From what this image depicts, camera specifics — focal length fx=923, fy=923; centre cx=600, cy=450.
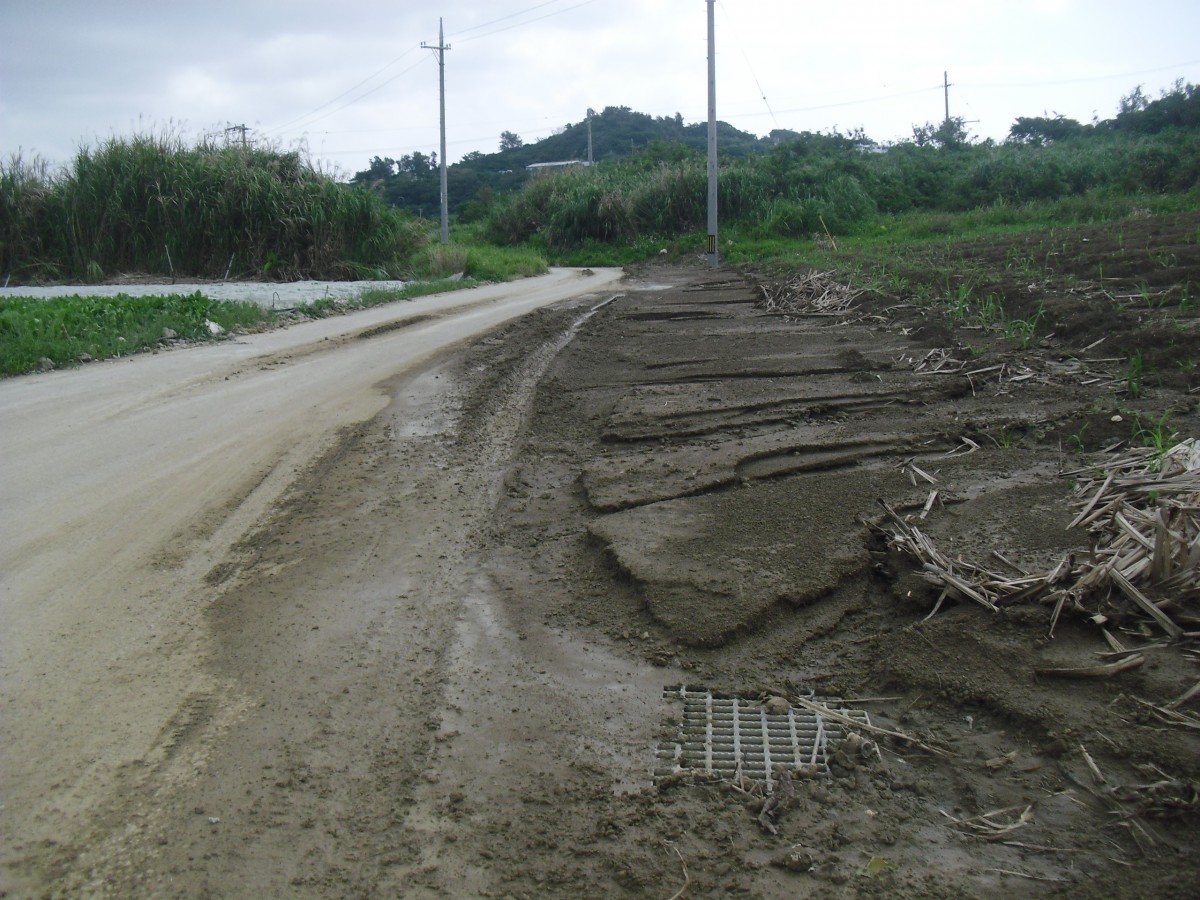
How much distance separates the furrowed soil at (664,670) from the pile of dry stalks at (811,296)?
4505 mm

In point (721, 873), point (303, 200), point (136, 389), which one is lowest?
point (721, 873)

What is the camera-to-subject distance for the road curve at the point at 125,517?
2.71 metres

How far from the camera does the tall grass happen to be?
18125 millimetres

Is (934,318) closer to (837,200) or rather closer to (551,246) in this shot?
(837,200)

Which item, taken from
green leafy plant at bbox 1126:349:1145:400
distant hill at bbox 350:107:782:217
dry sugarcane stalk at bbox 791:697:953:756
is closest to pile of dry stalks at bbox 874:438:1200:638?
dry sugarcane stalk at bbox 791:697:953:756

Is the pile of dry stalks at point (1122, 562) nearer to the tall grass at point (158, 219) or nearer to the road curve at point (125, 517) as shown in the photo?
the road curve at point (125, 517)

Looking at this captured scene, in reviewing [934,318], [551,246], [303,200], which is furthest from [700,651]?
[551,246]

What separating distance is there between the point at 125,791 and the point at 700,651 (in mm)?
1791

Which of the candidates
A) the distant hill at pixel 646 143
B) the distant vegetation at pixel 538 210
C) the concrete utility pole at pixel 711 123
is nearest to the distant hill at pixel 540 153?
the distant hill at pixel 646 143

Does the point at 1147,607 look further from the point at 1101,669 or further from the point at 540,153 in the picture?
the point at 540,153

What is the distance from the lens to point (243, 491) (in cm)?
488

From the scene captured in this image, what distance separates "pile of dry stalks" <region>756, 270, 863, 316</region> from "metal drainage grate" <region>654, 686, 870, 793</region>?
795 cm

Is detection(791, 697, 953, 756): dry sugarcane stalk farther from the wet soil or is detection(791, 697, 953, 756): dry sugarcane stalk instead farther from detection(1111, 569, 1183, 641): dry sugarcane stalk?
detection(1111, 569, 1183, 641): dry sugarcane stalk

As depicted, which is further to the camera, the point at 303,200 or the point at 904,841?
the point at 303,200
